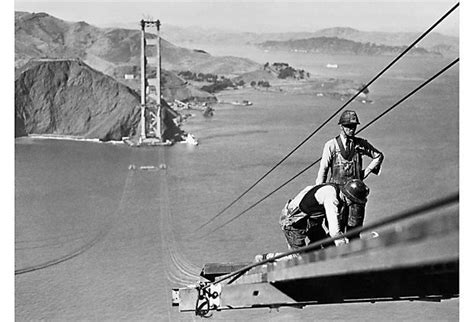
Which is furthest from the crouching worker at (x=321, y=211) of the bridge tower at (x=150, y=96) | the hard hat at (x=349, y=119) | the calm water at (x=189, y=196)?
the bridge tower at (x=150, y=96)

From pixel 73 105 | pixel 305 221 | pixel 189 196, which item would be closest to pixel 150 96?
pixel 73 105

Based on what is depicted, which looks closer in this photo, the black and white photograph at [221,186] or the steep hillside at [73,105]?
the black and white photograph at [221,186]

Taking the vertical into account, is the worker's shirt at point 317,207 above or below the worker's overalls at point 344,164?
below

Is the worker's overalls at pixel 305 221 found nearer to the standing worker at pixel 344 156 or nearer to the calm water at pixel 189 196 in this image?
the standing worker at pixel 344 156

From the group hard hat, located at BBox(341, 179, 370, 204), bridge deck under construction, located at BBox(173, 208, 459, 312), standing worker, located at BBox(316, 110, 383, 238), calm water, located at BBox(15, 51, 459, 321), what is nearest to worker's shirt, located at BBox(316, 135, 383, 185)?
standing worker, located at BBox(316, 110, 383, 238)

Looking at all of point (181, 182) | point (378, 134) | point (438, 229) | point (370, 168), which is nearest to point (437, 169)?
point (378, 134)

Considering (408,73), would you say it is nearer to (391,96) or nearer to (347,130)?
(391,96)

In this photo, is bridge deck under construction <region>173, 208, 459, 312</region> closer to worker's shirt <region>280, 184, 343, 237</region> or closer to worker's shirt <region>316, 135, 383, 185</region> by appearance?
worker's shirt <region>280, 184, 343, 237</region>
